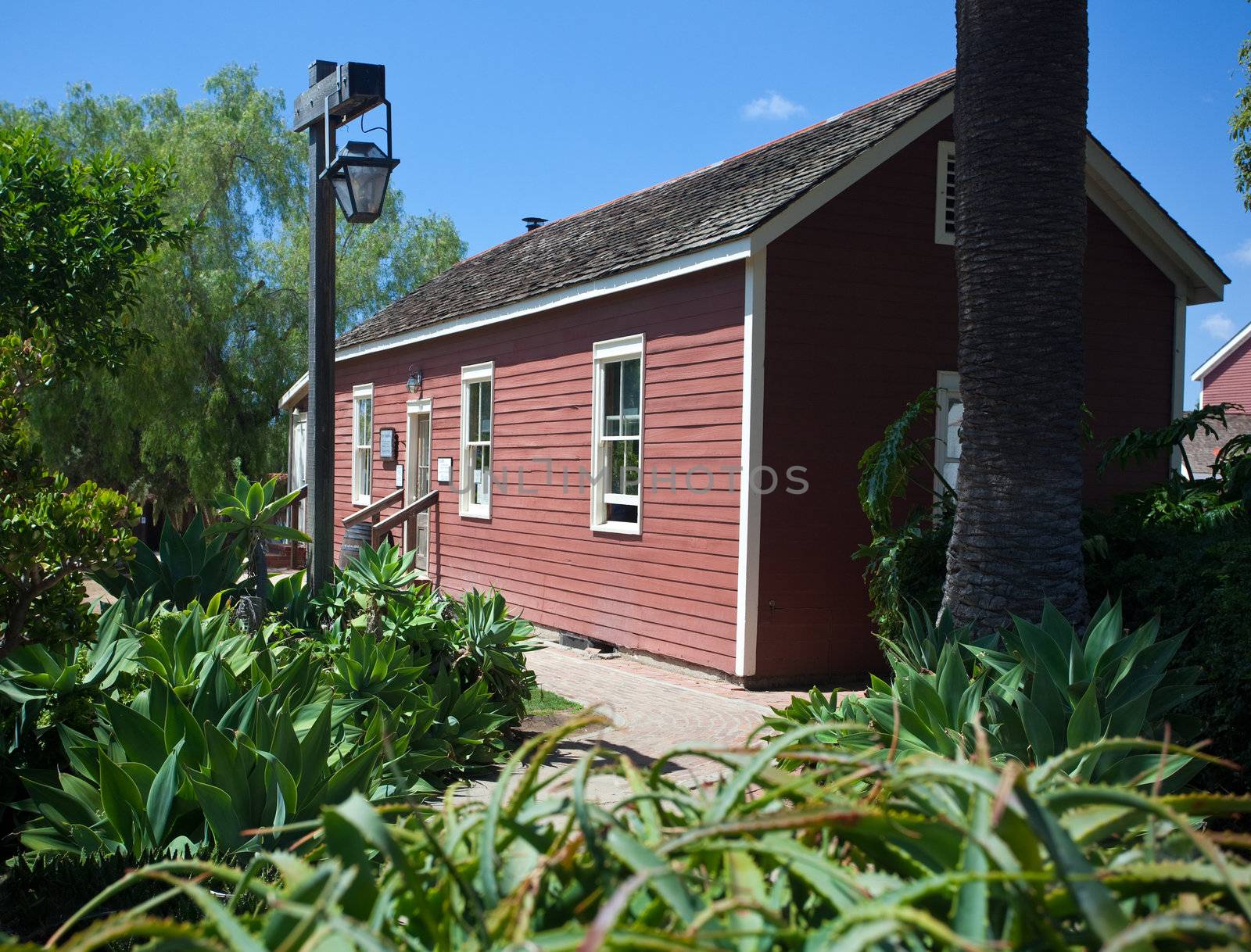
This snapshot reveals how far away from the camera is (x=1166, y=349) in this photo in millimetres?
12023

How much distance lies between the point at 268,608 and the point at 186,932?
6187 mm

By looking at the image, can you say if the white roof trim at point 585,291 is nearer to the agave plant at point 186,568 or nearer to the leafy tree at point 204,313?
the agave plant at point 186,568

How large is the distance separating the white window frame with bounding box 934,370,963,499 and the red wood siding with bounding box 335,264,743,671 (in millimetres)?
1994

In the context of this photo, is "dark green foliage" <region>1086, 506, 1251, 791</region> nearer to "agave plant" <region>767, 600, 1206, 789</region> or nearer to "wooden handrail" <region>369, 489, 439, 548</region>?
"agave plant" <region>767, 600, 1206, 789</region>

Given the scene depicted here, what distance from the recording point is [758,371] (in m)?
9.77

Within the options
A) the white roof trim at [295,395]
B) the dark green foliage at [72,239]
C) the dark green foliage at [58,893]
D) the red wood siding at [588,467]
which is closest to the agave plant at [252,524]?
the dark green foliage at [72,239]

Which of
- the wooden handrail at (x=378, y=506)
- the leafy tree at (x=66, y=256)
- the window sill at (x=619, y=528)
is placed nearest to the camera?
the leafy tree at (x=66, y=256)

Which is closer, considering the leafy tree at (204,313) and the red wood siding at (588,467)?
the red wood siding at (588,467)

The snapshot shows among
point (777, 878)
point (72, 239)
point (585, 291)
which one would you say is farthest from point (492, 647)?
point (777, 878)

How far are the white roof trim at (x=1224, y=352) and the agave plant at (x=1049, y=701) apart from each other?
136 ft

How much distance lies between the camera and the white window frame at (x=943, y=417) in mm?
10492

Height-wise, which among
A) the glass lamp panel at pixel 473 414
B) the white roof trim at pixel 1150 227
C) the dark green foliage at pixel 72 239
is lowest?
the glass lamp panel at pixel 473 414

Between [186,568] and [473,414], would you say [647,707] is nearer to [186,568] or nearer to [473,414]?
[186,568]

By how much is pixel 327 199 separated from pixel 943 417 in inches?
236
